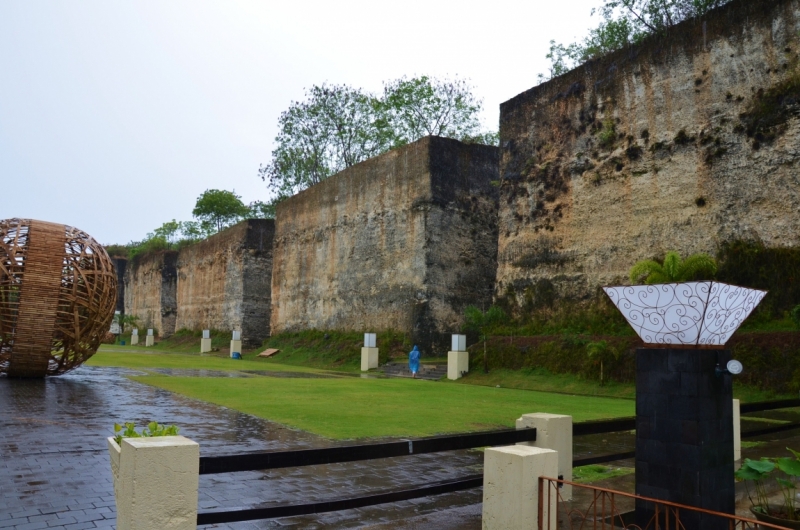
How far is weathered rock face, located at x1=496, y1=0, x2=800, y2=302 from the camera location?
1278 centimetres

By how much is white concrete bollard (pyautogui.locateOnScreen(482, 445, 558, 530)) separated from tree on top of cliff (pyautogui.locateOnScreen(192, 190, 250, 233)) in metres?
46.9

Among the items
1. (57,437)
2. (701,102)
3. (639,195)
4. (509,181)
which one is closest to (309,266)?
(509,181)

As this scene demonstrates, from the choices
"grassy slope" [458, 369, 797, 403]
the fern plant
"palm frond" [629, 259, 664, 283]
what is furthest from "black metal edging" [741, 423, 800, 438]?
"palm frond" [629, 259, 664, 283]

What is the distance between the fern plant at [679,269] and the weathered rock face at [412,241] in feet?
25.8

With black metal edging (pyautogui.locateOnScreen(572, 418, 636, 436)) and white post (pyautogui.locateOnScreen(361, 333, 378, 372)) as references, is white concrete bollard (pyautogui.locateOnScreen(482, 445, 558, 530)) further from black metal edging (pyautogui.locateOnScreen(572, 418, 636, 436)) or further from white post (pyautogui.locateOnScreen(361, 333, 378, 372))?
white post (pyautogui.locateOnScreen(361, 333, 378, 372))

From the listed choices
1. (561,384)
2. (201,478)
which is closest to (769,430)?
(201,478)

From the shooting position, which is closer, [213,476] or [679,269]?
[213,476]

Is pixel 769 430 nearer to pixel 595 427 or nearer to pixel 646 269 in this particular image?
pixel 595 427

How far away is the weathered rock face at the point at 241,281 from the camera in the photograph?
30.3 metres

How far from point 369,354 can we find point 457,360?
3.96 metres

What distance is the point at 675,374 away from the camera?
3.73m

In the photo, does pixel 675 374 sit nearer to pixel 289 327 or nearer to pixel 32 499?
pixel 32 499

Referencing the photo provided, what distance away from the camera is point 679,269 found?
12672 mm

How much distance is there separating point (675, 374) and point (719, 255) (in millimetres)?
10787
